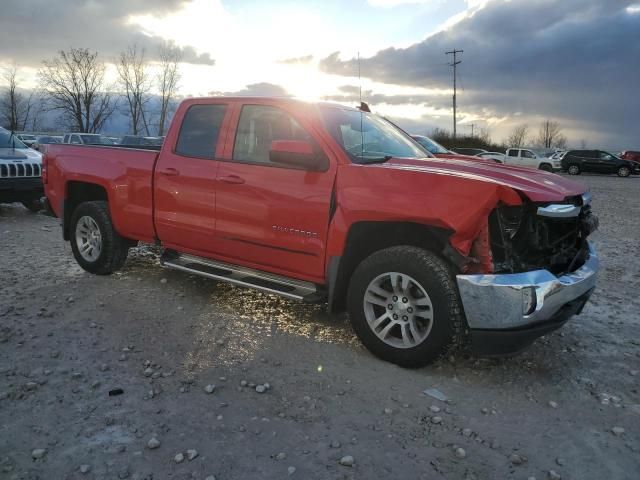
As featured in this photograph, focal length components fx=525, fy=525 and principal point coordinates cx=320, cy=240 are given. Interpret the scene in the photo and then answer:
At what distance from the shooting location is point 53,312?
4621mm

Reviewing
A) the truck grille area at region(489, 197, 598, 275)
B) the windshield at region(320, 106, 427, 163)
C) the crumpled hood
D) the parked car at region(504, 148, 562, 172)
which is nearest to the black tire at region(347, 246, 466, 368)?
the truck grille area at region(489, 197, 598, 275)

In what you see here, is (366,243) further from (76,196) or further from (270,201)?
(76,196)

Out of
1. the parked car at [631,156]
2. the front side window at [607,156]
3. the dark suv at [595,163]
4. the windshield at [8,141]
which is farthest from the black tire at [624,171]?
the windshield at [8,141]

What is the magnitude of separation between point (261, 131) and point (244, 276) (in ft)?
4.06

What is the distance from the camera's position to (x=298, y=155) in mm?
3854

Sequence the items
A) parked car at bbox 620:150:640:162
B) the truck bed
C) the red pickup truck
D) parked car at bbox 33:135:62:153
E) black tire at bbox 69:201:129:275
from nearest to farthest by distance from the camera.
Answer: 1. the red pickup truck
2. the truck bed
3. black tire at bbox 69:201:129:275
4. parked car at bbox 33:135:62:153
5. parked car at bbox 620:150:640:162

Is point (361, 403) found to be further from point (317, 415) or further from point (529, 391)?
point (529, 391)

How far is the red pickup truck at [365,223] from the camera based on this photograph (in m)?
3.31

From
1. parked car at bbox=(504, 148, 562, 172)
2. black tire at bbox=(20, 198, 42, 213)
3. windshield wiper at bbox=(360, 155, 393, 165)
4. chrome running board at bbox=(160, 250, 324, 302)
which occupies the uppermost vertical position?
parked car at bbox=(504, 148, 562, 172)

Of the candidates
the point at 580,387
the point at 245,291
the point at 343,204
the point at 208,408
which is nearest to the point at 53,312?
the point at 245,291

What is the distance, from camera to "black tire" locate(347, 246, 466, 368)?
133 inches

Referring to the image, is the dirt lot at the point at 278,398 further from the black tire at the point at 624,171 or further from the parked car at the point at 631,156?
the parked car at the point at 631,156

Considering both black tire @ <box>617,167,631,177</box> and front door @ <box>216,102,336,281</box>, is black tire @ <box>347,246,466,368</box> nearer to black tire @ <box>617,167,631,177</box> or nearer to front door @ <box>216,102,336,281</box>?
front door @ <box>216,102,336,281</box>

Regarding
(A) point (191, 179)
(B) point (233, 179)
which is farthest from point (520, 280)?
(A) point (191, 179)
